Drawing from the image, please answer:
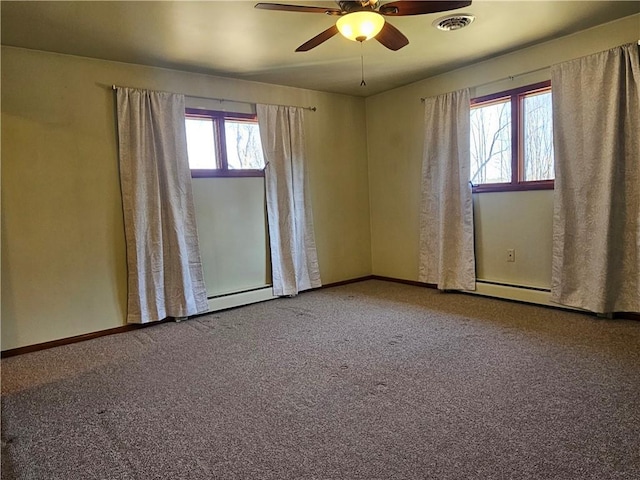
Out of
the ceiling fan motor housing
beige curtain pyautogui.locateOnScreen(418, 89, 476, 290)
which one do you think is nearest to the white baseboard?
beige curtain pyautogui.locateOnScreen(418, 89, 476, 290)

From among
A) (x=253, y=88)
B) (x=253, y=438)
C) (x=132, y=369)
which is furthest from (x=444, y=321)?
(x=253, y=88)

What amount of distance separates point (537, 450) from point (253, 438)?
1.21 m

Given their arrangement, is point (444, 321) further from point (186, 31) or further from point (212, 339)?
point (186, 31)

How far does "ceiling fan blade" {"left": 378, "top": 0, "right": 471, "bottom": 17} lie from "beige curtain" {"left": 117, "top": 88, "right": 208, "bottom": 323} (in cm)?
229

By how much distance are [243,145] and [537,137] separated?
2.84m

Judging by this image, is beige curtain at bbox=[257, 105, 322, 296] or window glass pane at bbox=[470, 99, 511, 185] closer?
window glass pane at bbox=[470, 99, 511, 185]

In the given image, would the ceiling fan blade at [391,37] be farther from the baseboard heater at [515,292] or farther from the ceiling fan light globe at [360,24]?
the baseboard heater at [515,292]

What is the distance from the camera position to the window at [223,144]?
158 inches

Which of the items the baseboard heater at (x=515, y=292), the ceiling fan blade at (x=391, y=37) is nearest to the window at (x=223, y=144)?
the ceiling fan blade at (x=391, y=37)

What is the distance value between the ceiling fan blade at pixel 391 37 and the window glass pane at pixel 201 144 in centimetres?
209

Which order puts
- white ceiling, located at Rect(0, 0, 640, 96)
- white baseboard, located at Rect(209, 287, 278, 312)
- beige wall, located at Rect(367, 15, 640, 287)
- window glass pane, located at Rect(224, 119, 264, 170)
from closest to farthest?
white ceiling, located at Rect(0, 0, 640, 96), beige wall, located at Rect(367, 15, 640, 287), white baseboard, located at Rect(209, 287, 278, 312), window glass pane, located at Rect(224, 119, 264, 170)

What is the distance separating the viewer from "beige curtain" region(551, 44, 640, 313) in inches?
121

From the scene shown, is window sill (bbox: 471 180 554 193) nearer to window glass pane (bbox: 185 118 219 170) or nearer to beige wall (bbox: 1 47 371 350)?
window glass pane (bbox: 185 118 219 170)

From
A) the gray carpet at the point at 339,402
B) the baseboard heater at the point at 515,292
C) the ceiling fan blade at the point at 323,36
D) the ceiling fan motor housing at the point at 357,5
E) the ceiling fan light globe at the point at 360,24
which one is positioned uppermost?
the ceiling fan motor housing at the point at 357,5
